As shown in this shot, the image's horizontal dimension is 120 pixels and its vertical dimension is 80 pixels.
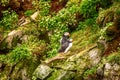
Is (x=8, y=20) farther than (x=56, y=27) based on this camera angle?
Yes

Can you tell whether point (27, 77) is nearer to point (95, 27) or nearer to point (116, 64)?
point (95, 27)

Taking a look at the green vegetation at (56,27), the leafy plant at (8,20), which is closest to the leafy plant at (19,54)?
the green vegetation at (56,27)

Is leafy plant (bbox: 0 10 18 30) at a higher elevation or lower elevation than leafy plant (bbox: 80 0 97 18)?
lower

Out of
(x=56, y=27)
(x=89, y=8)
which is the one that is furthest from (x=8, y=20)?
(x=89, y=8)

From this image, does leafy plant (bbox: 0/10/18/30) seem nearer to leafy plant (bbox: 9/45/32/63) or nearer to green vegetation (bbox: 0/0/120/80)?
→ green vegetation (bbox: 0/0/120/80)

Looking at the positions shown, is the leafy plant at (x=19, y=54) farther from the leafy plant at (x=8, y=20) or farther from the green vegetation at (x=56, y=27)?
the leafy plant at (x=8, y=20)

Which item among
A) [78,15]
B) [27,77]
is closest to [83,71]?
[27,77]

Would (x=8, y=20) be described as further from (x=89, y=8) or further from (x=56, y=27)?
(x=89, y=8)

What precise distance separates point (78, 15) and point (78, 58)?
637 centimetres

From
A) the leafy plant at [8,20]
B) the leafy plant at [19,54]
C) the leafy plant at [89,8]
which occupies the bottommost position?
the leafy plant at [19,54]

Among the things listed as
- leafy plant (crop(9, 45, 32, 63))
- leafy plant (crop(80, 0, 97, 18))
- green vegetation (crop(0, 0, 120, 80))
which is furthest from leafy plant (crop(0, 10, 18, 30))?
leafy plant (crop(80, 0, 97, 18))

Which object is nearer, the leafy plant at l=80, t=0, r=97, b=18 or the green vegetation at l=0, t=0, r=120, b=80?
the green vegetation at l=0, t=0, r=120, b=80

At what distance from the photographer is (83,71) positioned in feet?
53.9

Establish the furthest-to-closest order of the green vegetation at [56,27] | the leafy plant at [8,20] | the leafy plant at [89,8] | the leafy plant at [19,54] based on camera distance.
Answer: the leafy plant at [8,20], the leafy plant at [89,8], the leafy plant at [19,54], the green vegetation at [56,27]
